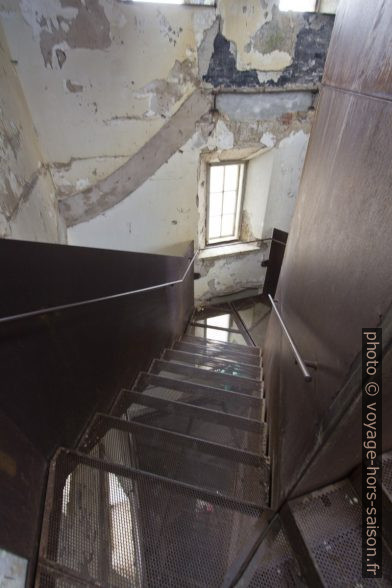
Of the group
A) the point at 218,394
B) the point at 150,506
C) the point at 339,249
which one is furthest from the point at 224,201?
the point at 150,506

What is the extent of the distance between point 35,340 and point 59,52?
9.24 feet

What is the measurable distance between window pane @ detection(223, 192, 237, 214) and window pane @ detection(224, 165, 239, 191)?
0.09 m

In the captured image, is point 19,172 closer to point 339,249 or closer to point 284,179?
point 339,249

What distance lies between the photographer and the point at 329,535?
94cm

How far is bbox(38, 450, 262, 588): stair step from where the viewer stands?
36.1 inches

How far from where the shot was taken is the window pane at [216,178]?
3.83 meters

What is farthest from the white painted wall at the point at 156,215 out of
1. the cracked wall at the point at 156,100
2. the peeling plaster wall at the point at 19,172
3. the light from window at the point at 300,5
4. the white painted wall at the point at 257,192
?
the light from window at the point at 300,5

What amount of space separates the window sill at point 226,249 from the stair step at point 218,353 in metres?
1.43

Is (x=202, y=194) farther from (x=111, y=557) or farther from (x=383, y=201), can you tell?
(x=111, y=557)

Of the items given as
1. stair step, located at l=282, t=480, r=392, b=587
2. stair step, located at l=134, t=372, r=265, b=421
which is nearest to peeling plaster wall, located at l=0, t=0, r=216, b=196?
stair step, located at l=134, t=372, r=265, b=421

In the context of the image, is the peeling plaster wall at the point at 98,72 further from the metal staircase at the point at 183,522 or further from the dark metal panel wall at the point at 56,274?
the metal staircase at the point at 183,522

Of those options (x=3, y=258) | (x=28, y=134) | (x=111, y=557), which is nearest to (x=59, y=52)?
(x=28, y=134)

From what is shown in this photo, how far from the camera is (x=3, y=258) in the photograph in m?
0.86

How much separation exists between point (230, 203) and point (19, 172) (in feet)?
9.17
